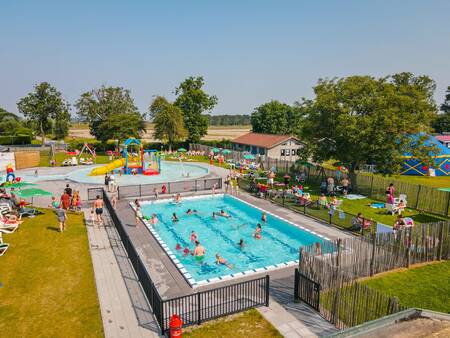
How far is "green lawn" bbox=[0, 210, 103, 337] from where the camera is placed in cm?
984

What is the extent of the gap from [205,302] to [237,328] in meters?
1.27

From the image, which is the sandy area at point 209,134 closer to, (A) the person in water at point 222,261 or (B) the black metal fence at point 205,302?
(A) the person in water at point 222,261

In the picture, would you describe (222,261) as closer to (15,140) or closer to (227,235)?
(227,235)

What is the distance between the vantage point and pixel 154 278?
13.2m

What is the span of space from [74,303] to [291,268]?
857 centimetres

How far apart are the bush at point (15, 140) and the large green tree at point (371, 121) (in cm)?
7226

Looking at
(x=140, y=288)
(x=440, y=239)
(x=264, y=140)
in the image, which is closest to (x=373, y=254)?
(x=440, y=239)

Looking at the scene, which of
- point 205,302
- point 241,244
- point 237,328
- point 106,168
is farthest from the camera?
point 106,168

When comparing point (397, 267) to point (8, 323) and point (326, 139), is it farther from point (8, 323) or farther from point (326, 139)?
point (326, 139)

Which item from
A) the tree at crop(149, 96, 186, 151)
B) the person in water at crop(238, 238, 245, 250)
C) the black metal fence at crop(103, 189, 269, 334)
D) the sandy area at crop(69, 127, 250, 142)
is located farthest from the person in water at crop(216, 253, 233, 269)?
the sandy area at crop(69, 127, 250, 142)

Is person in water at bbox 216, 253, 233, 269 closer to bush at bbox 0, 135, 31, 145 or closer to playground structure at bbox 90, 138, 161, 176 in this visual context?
A: playground structure at bbox 90, 138, 161, 176

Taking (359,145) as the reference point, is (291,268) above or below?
below

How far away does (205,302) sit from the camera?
404 inches

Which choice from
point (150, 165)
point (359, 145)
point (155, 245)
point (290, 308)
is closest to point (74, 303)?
point (155, 245)
